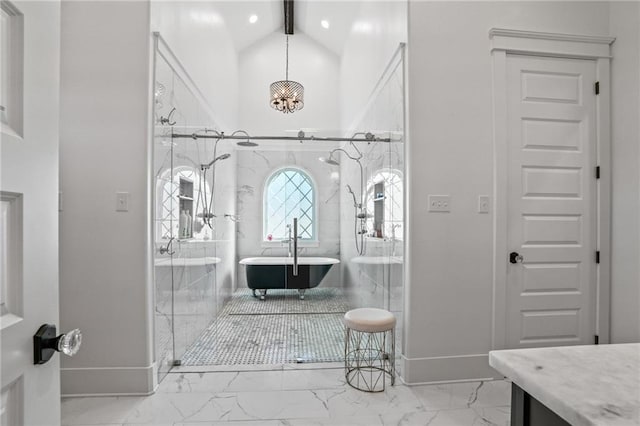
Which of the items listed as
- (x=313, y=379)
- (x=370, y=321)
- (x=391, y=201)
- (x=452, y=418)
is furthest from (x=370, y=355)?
(x=391, y=201)

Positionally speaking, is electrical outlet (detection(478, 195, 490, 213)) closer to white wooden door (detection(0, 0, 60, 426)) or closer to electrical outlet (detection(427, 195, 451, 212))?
electrical outlet (detection(427, 195, 451, 212))

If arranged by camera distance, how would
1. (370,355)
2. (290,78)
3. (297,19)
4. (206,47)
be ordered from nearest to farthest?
1. (370,355)
2. (206,47)
3. (297,19)
4. (290,78)

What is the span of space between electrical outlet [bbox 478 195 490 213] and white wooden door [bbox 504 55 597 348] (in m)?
0.17

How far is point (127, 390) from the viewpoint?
6.84 ft

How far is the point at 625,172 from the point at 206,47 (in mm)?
3724

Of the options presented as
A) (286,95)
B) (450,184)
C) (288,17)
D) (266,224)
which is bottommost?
(266,224)

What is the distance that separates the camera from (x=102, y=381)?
2.08m

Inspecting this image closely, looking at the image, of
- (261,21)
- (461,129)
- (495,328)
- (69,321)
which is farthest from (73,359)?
(261,21)

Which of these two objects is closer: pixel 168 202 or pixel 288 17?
pixel 168 202

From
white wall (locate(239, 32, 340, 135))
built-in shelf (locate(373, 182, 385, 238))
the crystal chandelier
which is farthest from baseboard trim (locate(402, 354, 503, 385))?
white wall (locate(239, 32, 340, 135))

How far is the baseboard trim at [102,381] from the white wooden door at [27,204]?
1661mm

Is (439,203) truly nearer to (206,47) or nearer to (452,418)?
(452,418)

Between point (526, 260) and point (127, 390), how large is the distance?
273cm

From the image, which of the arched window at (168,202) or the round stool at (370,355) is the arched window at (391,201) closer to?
the round stool at (370,355)
